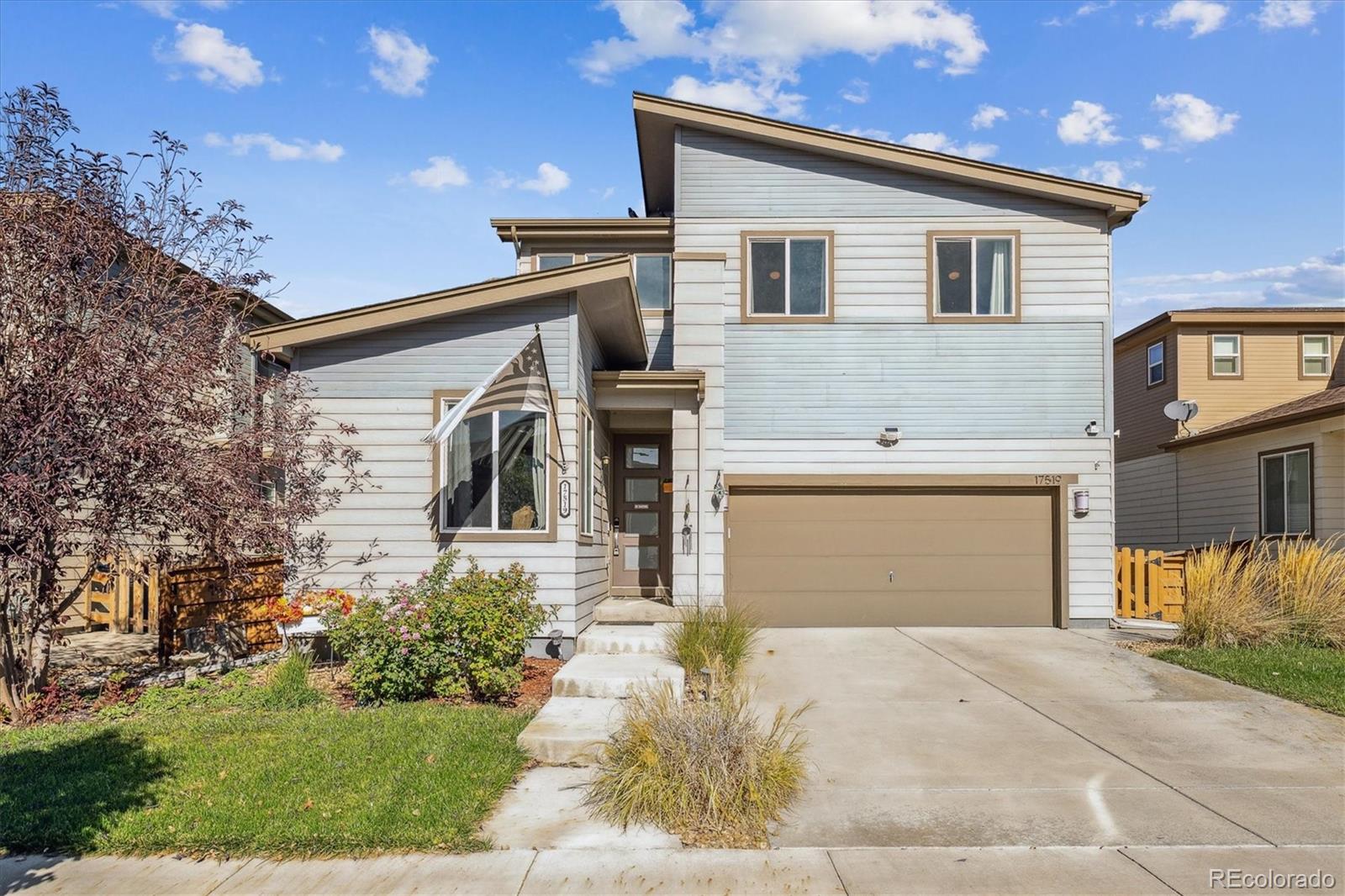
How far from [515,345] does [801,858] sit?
267 inches

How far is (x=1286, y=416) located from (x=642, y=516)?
10.9 meters

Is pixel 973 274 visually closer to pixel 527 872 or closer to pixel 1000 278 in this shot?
pixel 1000 278

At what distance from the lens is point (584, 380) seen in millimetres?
10352

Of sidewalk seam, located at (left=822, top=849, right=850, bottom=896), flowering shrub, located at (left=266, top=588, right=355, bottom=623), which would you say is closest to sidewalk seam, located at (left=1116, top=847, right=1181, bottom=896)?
sidewalk seam, located at (left=822, top=849, right=850, bottom=896)

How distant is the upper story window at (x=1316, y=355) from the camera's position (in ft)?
63.2

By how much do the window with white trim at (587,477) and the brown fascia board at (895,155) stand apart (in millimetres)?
5514

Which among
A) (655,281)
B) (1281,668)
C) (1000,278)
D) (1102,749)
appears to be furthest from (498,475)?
(1281,668)

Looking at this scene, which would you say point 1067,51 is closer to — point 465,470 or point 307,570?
point 465,470

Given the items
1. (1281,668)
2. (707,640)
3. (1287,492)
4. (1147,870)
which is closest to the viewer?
(1147,870)

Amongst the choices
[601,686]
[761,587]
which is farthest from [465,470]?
[761,587]

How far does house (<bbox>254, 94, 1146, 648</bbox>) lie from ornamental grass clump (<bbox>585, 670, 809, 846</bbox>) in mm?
6605

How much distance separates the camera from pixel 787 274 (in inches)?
523

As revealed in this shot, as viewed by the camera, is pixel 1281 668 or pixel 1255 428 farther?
pixel 1255 428

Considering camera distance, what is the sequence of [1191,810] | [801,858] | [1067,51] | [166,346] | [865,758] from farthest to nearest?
[1067,51]
[166,346]
[865,758]
[1191,810]
[801,858]
